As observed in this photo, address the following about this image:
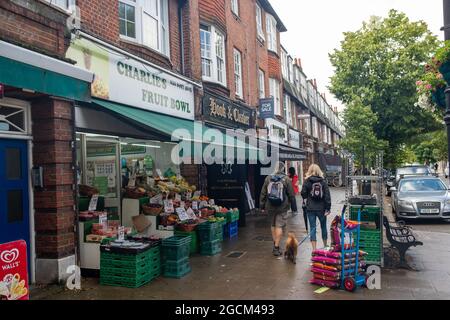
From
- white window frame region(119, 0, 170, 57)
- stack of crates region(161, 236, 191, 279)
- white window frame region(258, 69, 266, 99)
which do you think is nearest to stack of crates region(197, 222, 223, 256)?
stack of crates region(161, 236, 191, 279)

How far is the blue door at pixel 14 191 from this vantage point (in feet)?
18.1

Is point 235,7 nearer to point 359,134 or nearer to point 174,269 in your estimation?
point 359,134

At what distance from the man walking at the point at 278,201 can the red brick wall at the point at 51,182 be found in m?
3.77

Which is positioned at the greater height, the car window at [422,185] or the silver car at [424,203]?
the car window at [422,185]

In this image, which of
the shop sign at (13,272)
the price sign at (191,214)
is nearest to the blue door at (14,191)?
the shop sign at (13,272)

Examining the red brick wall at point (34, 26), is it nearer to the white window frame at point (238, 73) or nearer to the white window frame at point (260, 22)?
the white window frame at point (238, 73)

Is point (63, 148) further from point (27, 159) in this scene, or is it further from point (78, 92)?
point (78, 92)

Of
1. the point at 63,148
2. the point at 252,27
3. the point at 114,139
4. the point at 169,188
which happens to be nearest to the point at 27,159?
the point at 63,148

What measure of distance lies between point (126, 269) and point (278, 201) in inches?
130

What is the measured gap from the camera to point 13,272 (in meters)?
3.98

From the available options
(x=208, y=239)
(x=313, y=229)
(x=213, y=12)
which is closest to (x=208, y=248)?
(x=208, y=239)

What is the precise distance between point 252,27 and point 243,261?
13.0m

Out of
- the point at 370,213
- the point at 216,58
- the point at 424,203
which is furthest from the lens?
the point at 216,58

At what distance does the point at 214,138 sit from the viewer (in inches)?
358
